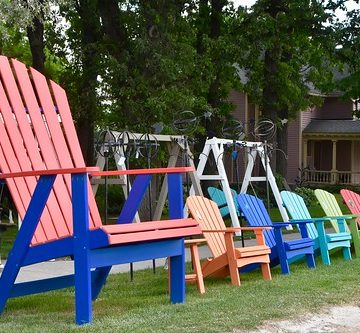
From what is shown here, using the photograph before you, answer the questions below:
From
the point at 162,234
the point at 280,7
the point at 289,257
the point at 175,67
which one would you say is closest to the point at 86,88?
the point at 175,67

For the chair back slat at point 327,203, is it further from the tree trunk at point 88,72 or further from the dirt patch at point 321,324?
the tree trunk at point 88,72

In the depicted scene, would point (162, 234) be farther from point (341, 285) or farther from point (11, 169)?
point (341, 285)

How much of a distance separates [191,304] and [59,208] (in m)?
1.30

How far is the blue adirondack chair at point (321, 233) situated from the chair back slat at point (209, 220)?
61.9 inches

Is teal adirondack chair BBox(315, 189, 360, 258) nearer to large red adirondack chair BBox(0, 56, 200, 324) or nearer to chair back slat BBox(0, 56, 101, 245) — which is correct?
large red adirondack chair BBox(0, 56, 200, 324)

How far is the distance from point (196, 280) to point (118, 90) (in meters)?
9.10

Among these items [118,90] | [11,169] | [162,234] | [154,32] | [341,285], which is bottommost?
[341,285]

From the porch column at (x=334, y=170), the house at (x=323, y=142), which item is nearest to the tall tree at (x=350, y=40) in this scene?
the house at (x=323, y=142)

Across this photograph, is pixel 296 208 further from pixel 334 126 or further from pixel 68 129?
pixel 334 126

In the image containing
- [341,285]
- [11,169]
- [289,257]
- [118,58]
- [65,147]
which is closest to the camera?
[11,169]

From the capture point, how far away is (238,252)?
7445mm

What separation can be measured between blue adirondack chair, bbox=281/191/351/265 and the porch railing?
A: 22364 mm

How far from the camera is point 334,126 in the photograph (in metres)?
33.2

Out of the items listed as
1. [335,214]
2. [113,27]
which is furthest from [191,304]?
[113,27]
